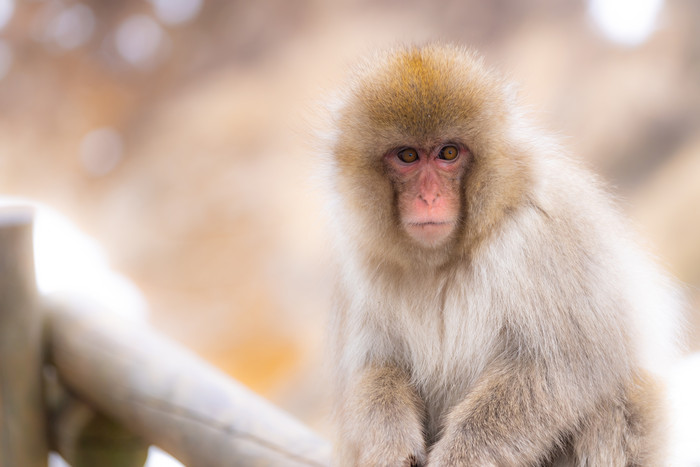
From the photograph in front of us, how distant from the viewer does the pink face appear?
2379mm

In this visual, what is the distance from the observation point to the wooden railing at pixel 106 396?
285 centimetres

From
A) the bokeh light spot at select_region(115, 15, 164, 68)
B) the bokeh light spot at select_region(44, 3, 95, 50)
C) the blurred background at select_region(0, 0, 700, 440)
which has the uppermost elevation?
the bokeh light spot at select_region(44, 3, 95, 50)

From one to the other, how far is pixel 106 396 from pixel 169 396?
382 millimetres

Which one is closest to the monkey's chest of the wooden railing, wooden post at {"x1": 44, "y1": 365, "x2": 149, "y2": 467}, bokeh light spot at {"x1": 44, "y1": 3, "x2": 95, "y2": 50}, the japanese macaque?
the japanese macaque

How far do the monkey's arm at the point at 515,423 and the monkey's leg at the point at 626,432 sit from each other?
8cm

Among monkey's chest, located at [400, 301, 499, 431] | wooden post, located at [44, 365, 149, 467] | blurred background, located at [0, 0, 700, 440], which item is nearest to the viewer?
monkey's chest, located at [400, 301, 499, 431]

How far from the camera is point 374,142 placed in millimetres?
2488

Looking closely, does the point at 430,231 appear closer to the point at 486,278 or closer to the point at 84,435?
the point at 486,278

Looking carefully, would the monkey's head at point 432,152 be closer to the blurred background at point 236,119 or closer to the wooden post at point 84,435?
the wooden post at point 84,435

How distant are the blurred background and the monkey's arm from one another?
6026 millimetres

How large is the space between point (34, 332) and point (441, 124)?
2.04 meters

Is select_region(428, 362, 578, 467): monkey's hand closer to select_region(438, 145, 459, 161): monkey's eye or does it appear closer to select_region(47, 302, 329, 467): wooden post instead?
select_region(47, 302, 329, 467): wooden post

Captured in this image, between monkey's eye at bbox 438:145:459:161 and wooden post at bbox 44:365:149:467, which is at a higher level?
monkey's eye at bbox 438:145:459:161

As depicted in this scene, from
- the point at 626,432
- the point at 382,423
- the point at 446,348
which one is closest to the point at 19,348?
the point at 382,423
